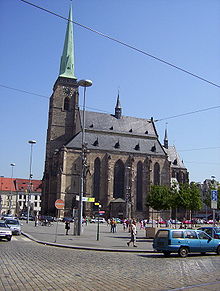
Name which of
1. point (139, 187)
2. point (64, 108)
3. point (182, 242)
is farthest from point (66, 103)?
point (182, 242)

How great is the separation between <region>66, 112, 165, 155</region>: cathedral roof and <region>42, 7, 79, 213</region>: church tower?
A: 4.20 m

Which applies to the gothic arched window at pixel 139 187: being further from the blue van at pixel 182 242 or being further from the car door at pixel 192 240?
the car door at pixel 192 240

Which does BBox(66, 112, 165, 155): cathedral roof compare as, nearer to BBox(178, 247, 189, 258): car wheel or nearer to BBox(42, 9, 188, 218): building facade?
BBox(42, 9, 188, 218): building facade

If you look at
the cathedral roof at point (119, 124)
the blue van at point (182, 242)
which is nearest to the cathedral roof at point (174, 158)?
the cathedral roof at point (119, 124)

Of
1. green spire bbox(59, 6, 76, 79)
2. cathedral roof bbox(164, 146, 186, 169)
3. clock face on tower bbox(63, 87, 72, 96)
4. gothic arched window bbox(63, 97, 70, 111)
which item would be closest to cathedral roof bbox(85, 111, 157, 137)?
gothic arched window bbox(63, 97, 70, 111)

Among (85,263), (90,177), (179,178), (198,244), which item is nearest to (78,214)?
(198,244)

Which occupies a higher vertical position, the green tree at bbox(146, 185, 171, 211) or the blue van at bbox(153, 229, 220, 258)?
the green tree at bbox(146, 185, 171, 211)

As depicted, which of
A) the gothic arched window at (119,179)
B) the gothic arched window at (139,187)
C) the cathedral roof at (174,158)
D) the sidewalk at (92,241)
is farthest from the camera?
the cathedral roof at (174,158)

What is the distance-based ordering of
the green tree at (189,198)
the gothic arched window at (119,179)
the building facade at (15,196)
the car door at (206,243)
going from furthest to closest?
the building facade at (15,196)
the gothic arched window at (119,179)
the green tree at (189,198)
the car door at (206,243)

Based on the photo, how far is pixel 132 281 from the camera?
8773 millimetres

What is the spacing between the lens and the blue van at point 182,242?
15.0m

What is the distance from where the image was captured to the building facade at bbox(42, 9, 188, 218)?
66000 millimetres

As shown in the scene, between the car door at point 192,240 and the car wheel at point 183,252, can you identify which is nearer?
the car wheel at point 183,252

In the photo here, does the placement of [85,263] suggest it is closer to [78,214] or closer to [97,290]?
[97,290]
